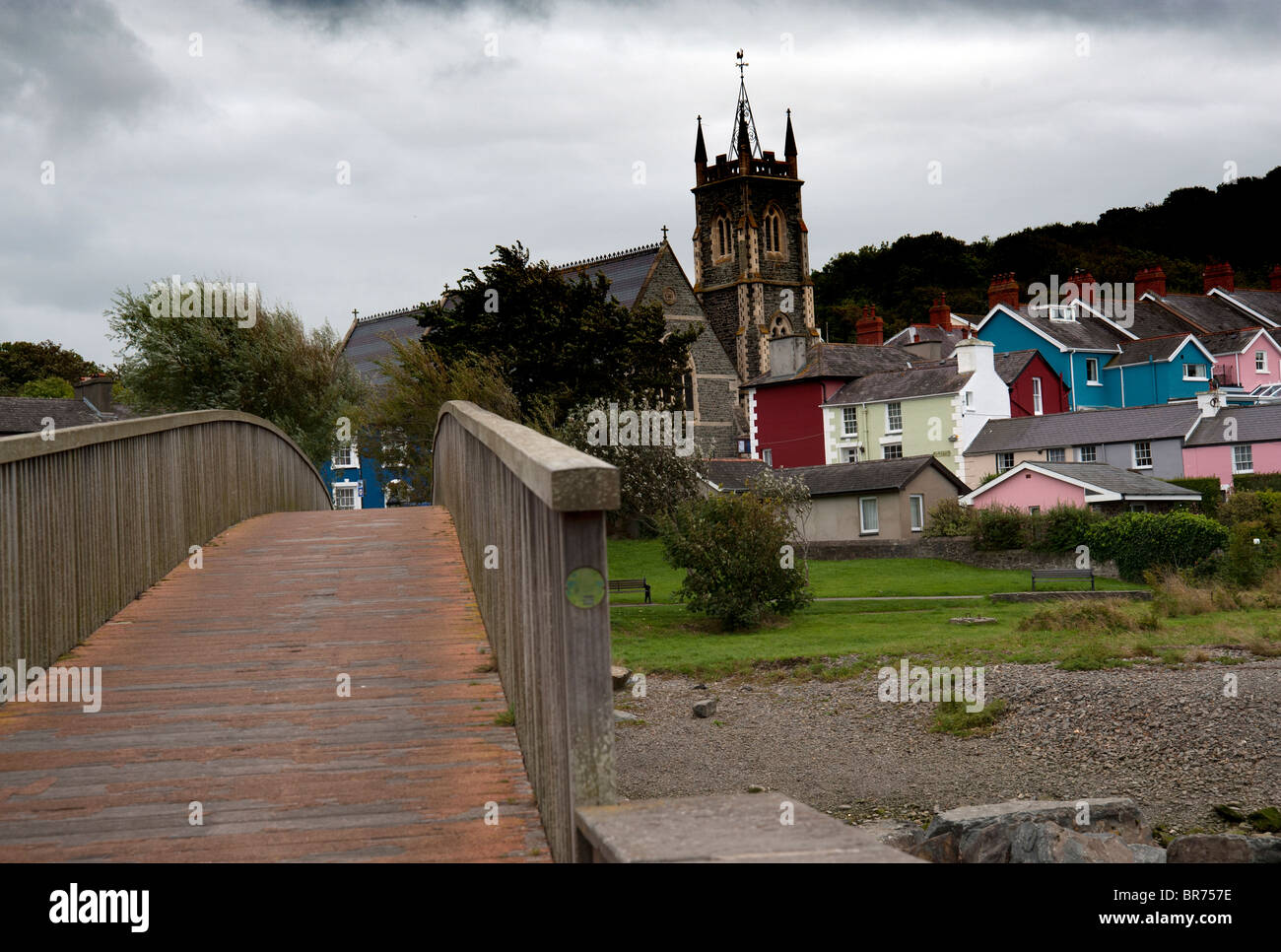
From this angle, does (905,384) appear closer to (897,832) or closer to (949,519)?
(949,519)

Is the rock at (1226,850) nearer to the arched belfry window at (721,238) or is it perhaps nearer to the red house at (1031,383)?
the red house at (1031,383)

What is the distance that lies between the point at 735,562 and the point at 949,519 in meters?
18.6

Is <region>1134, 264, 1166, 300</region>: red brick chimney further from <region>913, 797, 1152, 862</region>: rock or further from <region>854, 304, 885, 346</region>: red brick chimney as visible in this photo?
<region>913, 797, 1152, 862</region>: rock

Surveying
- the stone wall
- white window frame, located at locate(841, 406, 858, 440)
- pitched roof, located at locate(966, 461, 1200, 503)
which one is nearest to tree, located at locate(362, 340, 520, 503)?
the stone wall

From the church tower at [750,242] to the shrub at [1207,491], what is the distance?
108 feet

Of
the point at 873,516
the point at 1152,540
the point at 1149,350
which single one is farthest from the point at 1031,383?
the point at 1152,540

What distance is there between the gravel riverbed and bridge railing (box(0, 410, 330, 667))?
7.27m

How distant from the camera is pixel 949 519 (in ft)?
152

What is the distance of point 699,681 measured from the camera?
23656 mm

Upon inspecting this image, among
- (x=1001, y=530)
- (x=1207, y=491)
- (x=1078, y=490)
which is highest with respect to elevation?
(x=1078, y=490)

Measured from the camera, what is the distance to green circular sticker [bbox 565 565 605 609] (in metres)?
3.81

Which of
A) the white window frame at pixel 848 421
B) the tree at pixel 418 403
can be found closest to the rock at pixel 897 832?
the tree at pixel 418 403
